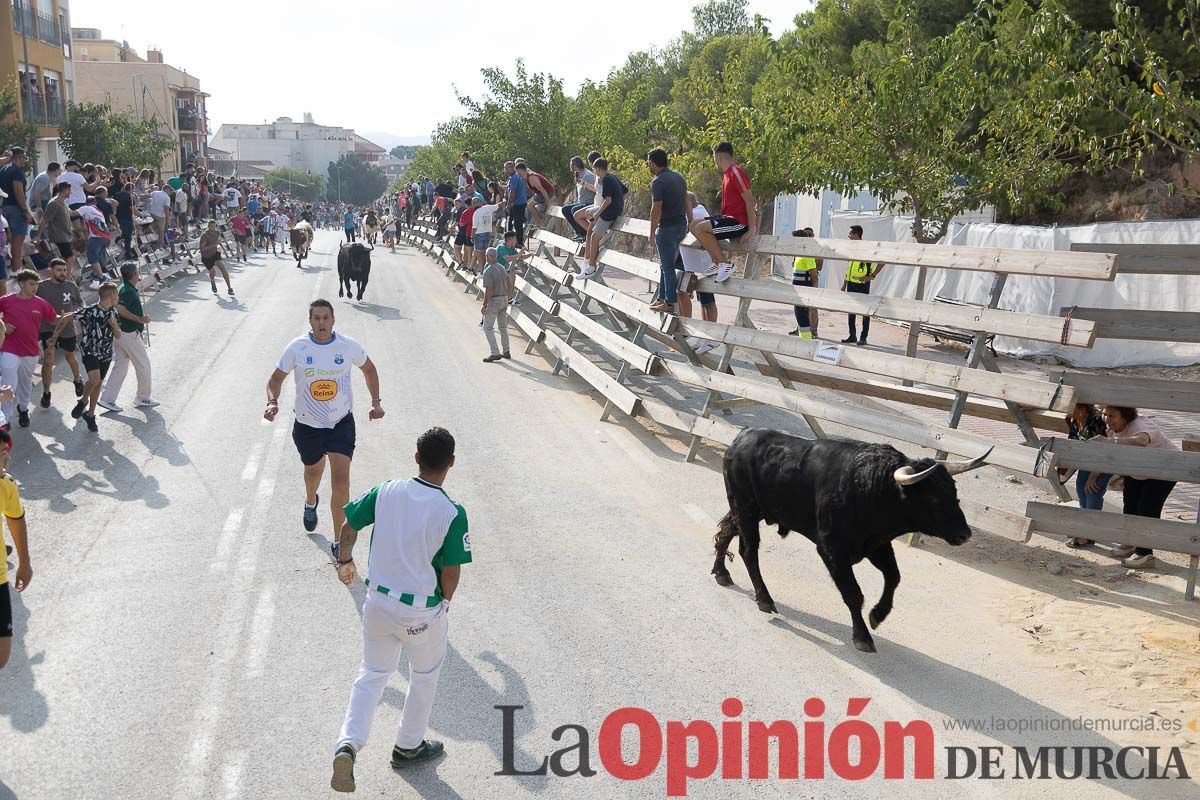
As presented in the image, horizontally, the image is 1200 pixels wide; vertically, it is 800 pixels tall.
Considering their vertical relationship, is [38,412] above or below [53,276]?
below

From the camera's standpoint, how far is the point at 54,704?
6004mm

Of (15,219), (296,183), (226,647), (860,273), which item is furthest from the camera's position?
(296,183)

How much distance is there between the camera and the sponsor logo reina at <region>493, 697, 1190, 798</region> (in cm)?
547

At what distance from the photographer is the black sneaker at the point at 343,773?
486 cm

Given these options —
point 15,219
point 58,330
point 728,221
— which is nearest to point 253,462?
point 58,330

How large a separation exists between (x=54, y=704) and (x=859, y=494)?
5.07m

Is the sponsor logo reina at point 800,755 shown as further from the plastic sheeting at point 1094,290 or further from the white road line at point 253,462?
the plastic sheeting at point 1094,290

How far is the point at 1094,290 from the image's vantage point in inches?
725

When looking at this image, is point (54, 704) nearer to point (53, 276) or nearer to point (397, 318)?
point (53, 276)

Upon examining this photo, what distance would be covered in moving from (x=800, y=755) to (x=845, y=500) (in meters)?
1.82

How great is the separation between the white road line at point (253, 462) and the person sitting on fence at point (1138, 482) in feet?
26.4

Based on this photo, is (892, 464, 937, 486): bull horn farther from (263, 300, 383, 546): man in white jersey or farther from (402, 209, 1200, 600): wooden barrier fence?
(263, 300, 383, 546): man in white jersey

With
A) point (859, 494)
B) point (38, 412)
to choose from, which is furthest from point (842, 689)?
point (38, 412)

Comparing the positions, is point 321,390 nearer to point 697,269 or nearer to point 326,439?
point 326,439
